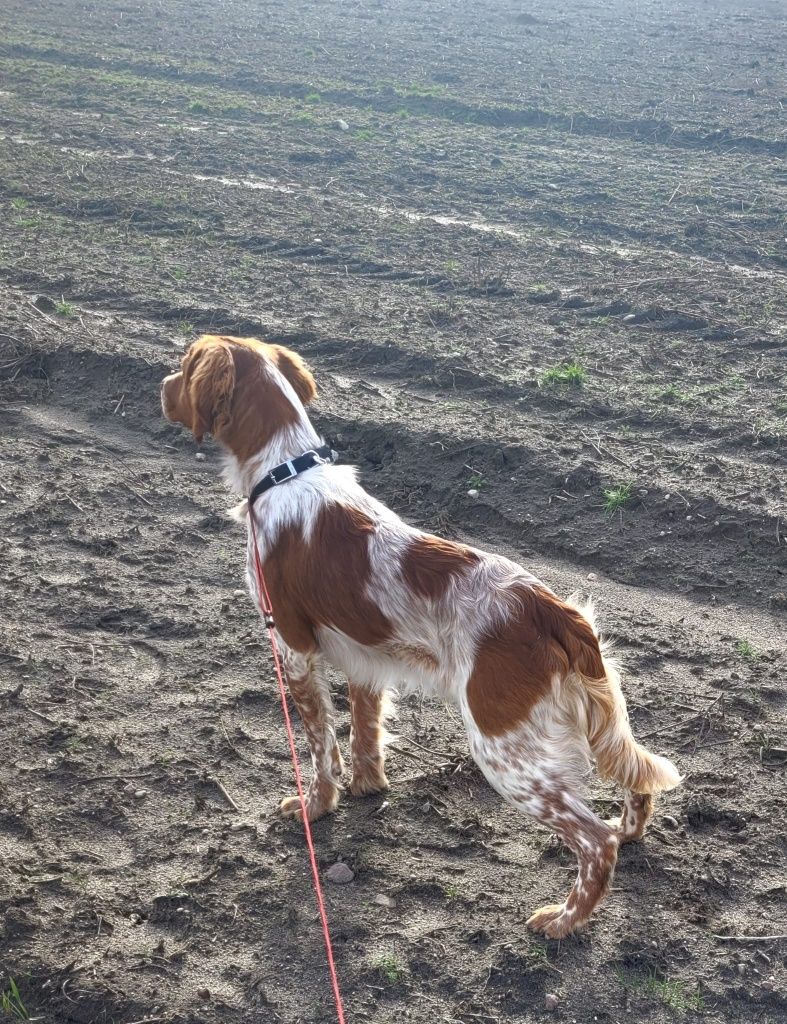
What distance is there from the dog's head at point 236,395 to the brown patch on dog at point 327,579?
0.54 m

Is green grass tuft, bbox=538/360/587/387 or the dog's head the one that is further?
green grass tuft, bbox=538/360/587/387

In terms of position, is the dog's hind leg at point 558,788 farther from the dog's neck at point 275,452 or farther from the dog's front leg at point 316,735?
the dog's neck at point 275,452

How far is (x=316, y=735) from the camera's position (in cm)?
488

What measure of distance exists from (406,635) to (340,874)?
1.09m

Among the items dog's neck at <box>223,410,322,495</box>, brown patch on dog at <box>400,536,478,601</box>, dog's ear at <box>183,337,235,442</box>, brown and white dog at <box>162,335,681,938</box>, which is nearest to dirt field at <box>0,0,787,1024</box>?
brown and white dog at <box>162,335,681,938</box>

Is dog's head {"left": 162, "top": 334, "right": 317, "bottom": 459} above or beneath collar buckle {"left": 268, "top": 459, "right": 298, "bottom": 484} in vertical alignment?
above

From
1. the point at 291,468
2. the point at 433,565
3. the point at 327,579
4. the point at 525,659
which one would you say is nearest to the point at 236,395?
the point at 291,468

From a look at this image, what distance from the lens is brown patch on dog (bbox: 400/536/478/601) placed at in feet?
14.1

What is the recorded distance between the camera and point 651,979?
13.1 feet

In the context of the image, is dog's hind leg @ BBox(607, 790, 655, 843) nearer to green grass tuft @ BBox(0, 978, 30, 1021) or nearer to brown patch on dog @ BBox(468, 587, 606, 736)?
brown patch on dog @ BBox(468, 587, 606, 736)

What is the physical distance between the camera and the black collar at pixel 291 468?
15.4 ft

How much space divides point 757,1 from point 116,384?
98.2ft

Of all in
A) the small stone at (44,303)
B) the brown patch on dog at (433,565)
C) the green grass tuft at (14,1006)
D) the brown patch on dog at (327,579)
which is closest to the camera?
the green grass tuft at (14,1006)

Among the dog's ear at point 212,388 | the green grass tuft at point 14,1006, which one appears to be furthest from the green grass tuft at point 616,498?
the green grass tuft at point 14,1006
